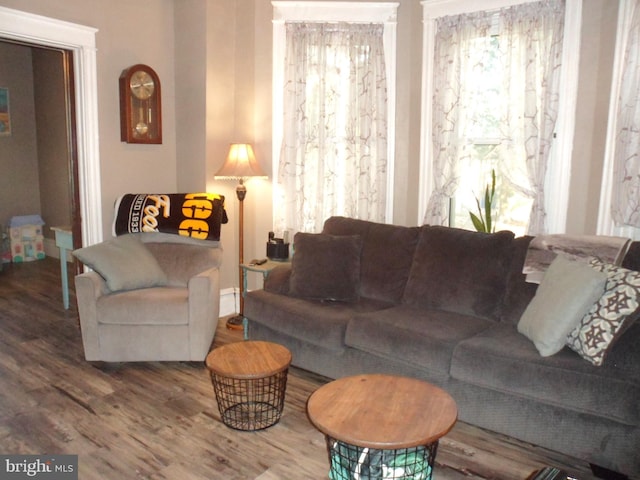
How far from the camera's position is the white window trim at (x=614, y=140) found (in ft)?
9.87

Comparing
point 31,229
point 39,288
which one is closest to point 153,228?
point 39,288

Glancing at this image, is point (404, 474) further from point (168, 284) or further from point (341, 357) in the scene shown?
point (168, 284)

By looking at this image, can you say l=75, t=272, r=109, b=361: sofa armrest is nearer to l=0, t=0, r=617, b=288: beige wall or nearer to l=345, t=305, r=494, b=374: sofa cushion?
l=0, t=0, r=617, b=288: beige wall

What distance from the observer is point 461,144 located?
12.3 feet

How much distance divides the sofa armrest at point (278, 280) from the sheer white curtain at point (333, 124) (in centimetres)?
71

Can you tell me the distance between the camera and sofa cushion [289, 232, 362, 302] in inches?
134

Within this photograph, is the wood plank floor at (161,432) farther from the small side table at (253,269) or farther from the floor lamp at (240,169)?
the floor lamp at (240,169)

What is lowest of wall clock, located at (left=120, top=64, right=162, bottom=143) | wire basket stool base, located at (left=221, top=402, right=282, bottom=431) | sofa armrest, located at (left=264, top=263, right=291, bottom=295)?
wire basket stool base, located at (left=221, top=402, right=282, bottom=431)

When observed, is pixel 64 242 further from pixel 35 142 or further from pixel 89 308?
pixel 35 142

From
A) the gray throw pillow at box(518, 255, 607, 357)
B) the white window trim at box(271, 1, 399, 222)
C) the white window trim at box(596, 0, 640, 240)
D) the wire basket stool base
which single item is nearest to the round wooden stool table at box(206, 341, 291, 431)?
the wire basket stool base

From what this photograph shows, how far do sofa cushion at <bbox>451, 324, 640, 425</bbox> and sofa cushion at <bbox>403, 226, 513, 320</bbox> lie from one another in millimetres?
379

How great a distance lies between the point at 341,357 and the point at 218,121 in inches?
89.9

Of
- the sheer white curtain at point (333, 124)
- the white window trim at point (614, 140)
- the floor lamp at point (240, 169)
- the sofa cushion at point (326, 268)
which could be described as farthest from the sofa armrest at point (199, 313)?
the white window trim at point (614, 140)

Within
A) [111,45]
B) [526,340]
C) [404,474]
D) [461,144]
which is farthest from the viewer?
[111,45]
